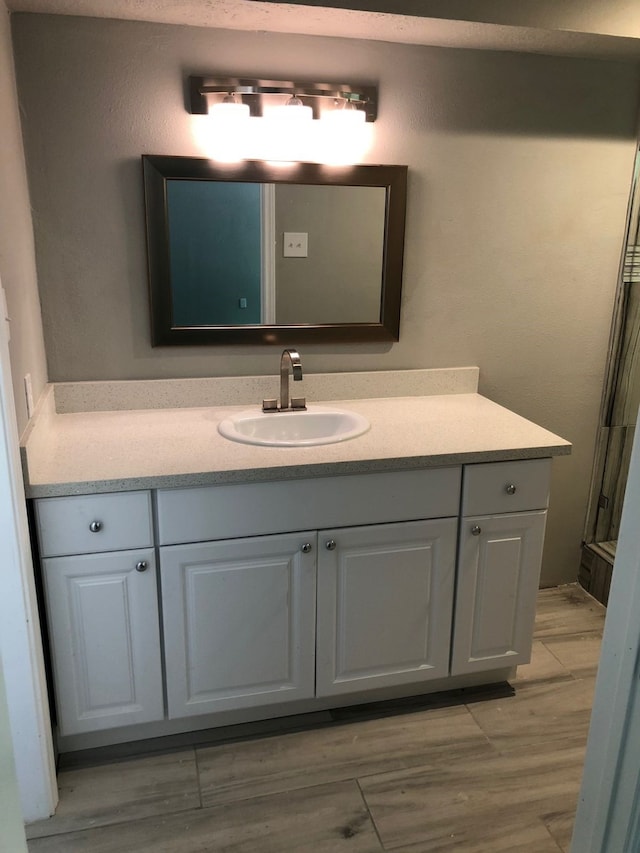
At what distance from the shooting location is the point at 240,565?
1.91 m

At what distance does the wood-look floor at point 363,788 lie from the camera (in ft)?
5.75

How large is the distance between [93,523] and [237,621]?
492mm

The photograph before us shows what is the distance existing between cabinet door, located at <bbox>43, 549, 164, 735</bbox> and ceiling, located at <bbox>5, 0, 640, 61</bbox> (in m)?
1.47

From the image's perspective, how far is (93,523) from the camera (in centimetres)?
177

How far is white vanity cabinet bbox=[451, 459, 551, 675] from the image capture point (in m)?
2.06

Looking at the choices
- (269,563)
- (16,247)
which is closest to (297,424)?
(269,563)

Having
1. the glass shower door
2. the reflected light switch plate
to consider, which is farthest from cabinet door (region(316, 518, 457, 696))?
the glass shower door

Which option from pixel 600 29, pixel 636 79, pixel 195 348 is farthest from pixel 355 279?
pixel 636 79

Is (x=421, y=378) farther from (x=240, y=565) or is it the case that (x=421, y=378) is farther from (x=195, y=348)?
(x=240, y=565)

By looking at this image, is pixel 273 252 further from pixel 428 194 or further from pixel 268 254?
pixel 428 194

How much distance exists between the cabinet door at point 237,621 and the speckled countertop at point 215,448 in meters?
0.22

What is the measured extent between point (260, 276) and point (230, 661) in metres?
1.20

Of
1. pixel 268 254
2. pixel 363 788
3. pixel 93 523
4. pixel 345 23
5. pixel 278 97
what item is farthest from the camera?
pixel 268 254

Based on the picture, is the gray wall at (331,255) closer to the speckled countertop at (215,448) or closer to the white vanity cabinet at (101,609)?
the speckled countertop at (215,448)
